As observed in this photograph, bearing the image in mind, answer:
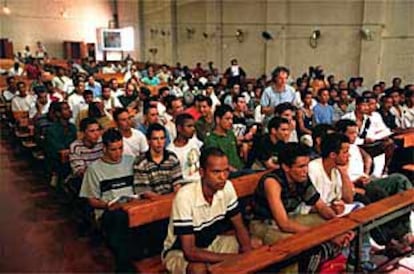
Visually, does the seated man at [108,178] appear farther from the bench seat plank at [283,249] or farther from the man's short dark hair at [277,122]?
the bench seat plank at [283,249]

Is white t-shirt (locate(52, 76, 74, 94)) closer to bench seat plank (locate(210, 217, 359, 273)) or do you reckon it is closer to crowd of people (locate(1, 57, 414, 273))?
crowd of people (locate(1, 57, 414, 273))

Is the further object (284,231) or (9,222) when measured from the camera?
(9,222)

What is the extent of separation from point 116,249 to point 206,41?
1142 centimetres

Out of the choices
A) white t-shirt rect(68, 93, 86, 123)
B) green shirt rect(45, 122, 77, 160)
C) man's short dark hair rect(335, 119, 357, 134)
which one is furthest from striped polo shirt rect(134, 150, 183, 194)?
white t-shirt rect(68, 93, 86, 123)

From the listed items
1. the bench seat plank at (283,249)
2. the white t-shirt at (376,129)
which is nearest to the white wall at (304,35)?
the white t-shirt at (376,129)

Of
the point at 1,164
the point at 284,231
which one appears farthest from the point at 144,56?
the point at 284,231

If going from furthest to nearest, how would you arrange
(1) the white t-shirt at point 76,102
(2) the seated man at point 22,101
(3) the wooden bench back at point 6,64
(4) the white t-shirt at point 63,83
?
1. (3) the wooden bench back at point 6,64
2. (4) the white t-shirt at point 63,83
3. (2) the seated man at point 22,101
4. (1) the white t-shirt at point 76,102

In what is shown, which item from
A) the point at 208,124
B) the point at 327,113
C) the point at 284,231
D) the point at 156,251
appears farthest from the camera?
the point at 327,113

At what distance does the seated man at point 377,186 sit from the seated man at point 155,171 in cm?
153

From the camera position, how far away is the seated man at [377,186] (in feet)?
11.2

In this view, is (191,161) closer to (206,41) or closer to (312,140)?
(312,140)

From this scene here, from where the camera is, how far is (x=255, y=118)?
6328 millimetres

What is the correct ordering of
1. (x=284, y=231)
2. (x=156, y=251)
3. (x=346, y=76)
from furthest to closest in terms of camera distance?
(x=346, y=76) → (x=156, y=251) → (x=284, y=231)

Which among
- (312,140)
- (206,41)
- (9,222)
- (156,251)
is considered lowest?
(9,222)
